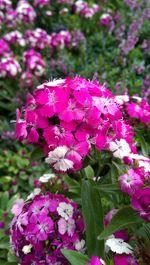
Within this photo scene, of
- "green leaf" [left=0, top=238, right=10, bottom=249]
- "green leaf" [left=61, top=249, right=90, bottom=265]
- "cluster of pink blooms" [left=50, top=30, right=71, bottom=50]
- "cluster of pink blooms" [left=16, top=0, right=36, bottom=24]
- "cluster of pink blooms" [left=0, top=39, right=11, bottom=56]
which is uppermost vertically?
"cluster of pink blooms" [left=16, top=0, right=36, bottom=24]

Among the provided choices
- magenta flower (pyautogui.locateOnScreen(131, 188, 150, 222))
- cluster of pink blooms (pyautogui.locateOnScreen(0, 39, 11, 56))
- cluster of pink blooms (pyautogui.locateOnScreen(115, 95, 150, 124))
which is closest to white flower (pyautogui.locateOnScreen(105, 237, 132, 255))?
magenta flower (pyautogui.locateOnScreen(131, 188, 150, 222))

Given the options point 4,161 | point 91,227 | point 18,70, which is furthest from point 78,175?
point 18,70

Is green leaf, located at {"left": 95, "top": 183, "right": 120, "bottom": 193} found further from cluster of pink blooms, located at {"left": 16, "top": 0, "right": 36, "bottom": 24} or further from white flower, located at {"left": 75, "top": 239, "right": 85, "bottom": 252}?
cluster of pink blooms, located at {"left": 16, "top": 0, "right": 36, "bottom": 24}

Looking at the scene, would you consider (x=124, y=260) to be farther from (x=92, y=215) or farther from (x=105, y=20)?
(x=105, y=20)

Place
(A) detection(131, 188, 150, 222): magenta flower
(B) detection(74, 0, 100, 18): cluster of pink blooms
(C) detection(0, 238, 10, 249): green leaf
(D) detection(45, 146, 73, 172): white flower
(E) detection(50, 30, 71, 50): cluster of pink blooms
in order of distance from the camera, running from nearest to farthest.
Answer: (A) detection(131, 188, 150, 222): magenta flower, (D) detection(45, 146, 73, 172): white flower, (C) detection(0, 238, 10, 249): green leaf, (E) detection(50, 30, 71, 50): cluster of pink blooms, (B) detection(74, 0, 100, 18): cluster of pink blooms

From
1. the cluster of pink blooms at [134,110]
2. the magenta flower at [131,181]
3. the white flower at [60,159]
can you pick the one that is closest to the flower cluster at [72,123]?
the white flower at [60,159]

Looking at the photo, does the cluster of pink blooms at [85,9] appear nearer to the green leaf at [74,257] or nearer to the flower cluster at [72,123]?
the flower cluster at [72,123]

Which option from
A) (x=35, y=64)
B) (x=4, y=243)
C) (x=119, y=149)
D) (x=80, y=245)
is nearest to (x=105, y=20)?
(x=35, y=64)
